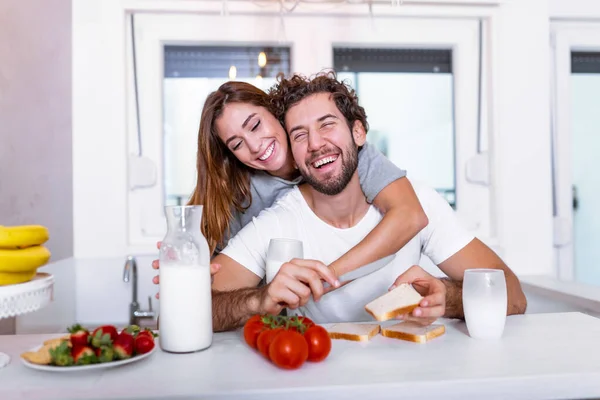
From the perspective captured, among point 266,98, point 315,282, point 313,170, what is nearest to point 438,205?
point 313,170

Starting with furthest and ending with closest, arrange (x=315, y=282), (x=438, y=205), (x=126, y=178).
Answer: (x=126, y=178), (x=438, y=205), (x=315, y=282)

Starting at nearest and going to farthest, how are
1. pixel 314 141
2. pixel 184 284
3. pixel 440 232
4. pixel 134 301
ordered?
1. pixel 184 284
2. pixel 314 141
3. pixel 440 232
4. pixel 134 301

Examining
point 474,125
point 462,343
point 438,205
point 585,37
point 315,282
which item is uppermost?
point 585,37

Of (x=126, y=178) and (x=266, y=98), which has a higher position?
(x=266, y=98)

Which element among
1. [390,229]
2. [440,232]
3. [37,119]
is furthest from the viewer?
[37,119]

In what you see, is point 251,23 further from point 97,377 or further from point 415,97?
point 97,377

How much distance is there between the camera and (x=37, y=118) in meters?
1.83

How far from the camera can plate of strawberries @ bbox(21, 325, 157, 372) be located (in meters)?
0.86

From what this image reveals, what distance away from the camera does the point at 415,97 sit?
242 cm

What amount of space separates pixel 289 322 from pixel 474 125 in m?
1.75

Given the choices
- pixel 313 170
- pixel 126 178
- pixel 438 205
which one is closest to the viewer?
pixel 313 170

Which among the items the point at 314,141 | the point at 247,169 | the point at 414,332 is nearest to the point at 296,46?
the point at 247,169

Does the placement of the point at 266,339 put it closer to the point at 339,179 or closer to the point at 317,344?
the point at 317,344

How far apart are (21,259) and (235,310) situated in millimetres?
504
